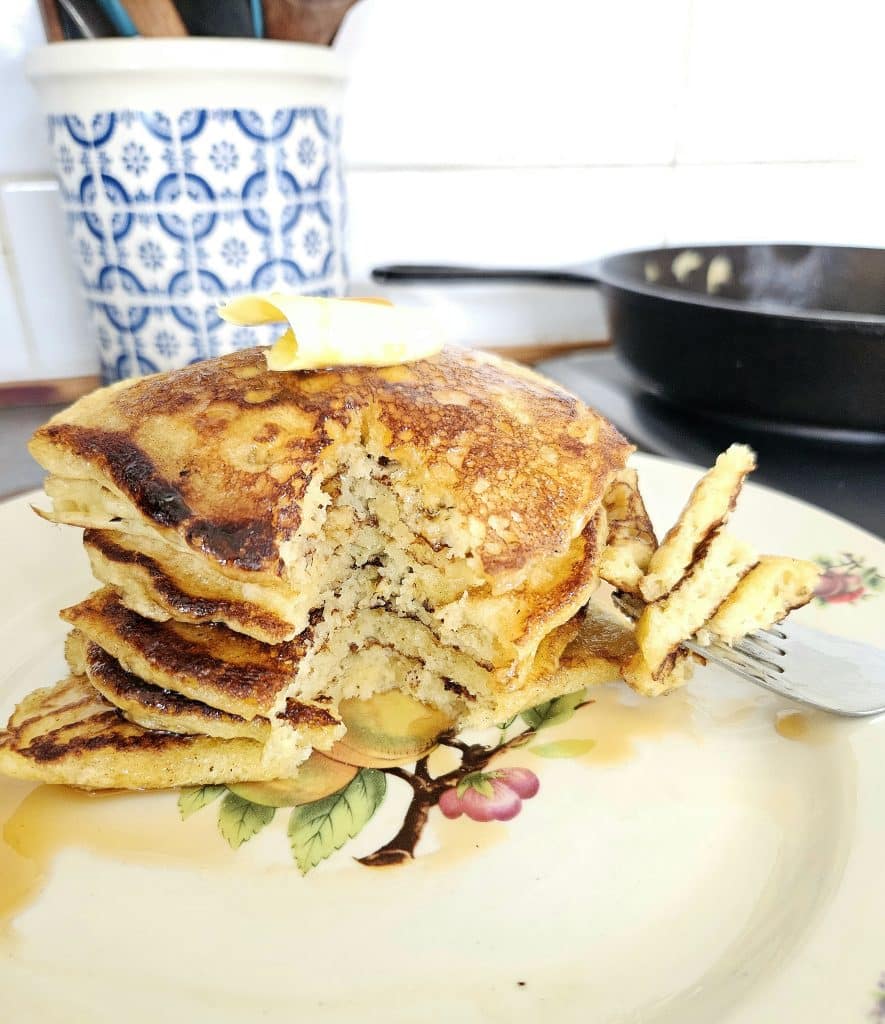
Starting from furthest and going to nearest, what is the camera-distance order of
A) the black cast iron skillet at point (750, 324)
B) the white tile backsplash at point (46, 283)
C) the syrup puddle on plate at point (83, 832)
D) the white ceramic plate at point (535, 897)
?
the white tile backsplash at point (46, 283), the black cast iron skillet at point (750, 324), the syrup puddle on plate at point (83, 832), the white ceramic plate at point (535, 897)

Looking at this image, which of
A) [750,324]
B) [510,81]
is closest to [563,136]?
[510,81]

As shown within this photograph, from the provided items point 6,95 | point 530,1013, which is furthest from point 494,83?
point 530,1013

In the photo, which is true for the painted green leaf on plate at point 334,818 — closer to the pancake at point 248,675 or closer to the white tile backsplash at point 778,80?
the pancake at point 248,675

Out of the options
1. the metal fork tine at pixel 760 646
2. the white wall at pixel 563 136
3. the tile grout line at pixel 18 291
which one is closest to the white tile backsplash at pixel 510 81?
the white wall at pixel 563 136

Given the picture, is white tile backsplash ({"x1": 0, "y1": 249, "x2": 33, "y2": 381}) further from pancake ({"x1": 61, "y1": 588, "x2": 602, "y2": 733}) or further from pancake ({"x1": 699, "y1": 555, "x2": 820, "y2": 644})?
pancake ({"x1": 699, "y1": 555, "x2": 820, "y2": 644})

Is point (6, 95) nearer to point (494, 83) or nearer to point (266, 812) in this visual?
point (494, 83)

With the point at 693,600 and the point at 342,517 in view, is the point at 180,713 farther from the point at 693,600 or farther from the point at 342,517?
the point at 693,600
